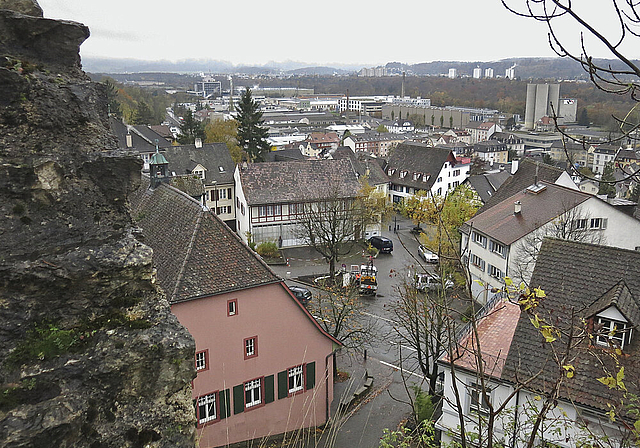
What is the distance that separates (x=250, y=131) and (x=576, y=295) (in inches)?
2012

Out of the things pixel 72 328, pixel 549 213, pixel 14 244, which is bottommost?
pixel 549 213

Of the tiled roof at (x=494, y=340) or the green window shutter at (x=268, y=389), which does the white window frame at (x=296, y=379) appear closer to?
the green window shutter at (x=268, y=389)

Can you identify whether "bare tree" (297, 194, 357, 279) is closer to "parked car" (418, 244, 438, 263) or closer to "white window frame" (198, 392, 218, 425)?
"parked car" (418, 244, 438, 263)

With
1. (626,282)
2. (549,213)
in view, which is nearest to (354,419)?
(626,282)

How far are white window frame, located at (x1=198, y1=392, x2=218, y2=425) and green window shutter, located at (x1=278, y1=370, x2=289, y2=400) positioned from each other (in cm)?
228

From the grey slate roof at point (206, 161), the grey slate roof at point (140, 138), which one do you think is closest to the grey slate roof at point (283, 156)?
the grey slate roof at point (140, 138)

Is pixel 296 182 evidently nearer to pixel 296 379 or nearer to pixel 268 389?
pixel 296 379

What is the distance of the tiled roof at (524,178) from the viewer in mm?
35000

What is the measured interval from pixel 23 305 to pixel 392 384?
752 inches

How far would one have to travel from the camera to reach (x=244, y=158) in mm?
63500

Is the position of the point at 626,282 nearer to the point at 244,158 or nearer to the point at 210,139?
the point at 244,158

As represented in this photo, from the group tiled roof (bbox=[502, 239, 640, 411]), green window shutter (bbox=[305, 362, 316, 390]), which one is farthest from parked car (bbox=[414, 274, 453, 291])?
green window shutter (bbox=[305, 362, 316, 390])

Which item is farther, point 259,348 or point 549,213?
point 549,213

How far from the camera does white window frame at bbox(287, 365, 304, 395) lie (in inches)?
743
